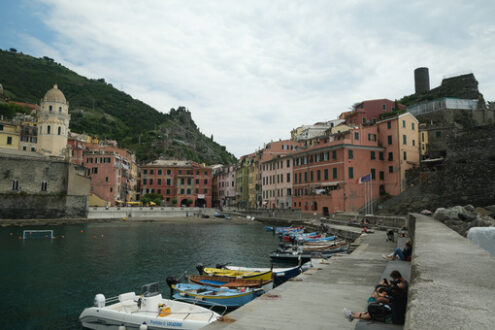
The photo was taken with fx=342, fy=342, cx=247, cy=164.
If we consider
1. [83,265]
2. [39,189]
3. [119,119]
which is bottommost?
[83,265]

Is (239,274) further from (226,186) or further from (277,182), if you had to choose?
(226,186)

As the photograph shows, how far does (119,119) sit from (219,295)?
169657 millimetres

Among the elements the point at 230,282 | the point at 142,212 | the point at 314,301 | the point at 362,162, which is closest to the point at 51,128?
the point at 142,212

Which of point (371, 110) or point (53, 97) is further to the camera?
point (53, 97)

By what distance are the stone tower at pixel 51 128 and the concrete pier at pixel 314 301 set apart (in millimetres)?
73374

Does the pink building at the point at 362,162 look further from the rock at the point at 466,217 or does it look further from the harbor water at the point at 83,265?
the rock at the point at 466,217

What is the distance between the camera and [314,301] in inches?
368

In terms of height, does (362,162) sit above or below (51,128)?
below

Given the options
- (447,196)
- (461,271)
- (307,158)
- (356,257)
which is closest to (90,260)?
(356,257)

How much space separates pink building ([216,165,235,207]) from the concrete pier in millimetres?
87848

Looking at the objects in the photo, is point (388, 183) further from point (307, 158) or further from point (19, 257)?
point (19, 257)

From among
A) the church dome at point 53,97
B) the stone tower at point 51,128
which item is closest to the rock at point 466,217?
the stone tower at point 51,128

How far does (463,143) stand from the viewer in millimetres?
34656

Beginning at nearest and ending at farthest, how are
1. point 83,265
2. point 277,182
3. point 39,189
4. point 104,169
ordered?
point 83,265 < point 39,189 < point 277,182 < point 104,169
